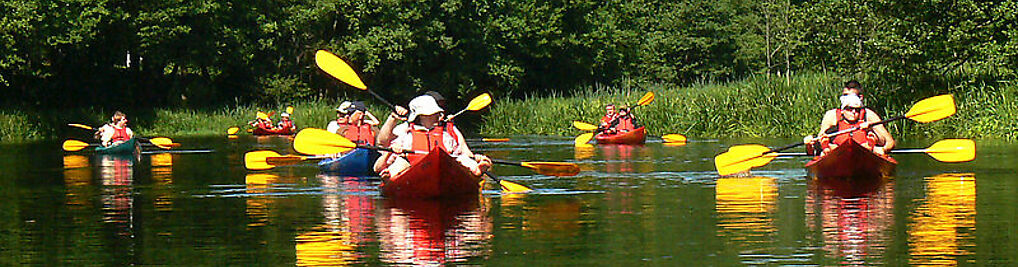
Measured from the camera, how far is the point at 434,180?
14156 millimetres

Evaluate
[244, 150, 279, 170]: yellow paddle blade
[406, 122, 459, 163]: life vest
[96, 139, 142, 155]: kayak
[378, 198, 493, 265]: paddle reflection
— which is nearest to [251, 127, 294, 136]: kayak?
[96, 139, 142, 155]: kayak

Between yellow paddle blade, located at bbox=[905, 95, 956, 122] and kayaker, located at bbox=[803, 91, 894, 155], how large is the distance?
2.22 ft

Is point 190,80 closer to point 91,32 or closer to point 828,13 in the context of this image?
point 91,32

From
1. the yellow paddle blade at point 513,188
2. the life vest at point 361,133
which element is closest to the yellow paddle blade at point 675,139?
the life vest at point 361,133

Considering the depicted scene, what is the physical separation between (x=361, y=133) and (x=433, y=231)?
857cm

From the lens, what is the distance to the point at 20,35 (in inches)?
1668

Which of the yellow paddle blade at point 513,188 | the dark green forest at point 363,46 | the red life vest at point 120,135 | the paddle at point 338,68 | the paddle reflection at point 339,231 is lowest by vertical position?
the paddle reflection at point 339,231

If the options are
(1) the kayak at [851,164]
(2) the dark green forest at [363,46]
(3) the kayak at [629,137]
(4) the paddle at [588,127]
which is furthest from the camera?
(2) the dark green forest at [363,46]

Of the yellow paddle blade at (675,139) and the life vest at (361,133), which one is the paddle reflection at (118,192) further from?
the yellow paddle blade at (675,139)

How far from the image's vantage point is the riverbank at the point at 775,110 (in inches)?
1107

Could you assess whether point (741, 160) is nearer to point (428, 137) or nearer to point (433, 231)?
point (428, 137)

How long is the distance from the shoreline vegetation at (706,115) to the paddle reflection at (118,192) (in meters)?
13.2

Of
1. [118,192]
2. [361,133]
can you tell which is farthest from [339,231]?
[361,133]

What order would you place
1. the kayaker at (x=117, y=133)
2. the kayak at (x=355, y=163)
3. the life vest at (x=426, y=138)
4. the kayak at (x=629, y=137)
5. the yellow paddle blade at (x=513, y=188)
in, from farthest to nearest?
the kayak at (x=629, y=137)
the kayaker at (x=117, y=133)
the kayak at (x=355, y=163)
the yellow paddle blade at (x=513, y=188)
the life vest at (x=426, y=138)
